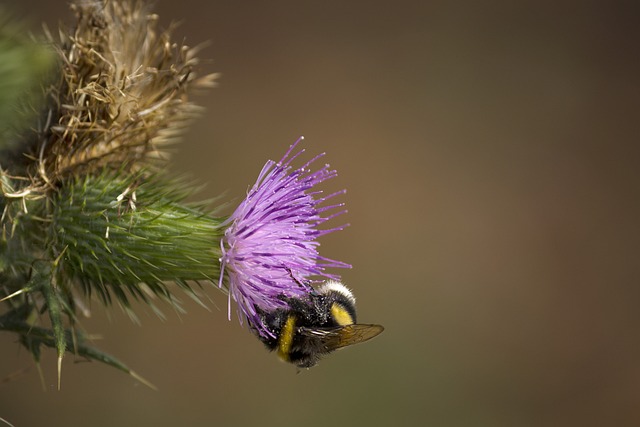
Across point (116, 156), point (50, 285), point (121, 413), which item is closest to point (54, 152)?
point (116, 156)

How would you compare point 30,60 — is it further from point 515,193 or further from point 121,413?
point 515,193

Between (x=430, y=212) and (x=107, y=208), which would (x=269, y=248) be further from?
(x=430, y=212)

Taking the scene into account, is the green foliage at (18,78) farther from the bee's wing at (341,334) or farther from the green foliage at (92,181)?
the bee's wing at (341,334)

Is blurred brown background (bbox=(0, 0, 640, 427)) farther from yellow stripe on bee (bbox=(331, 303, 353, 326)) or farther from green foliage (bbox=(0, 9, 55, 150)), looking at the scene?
yellow stripe on bee (bbox=(331, 303, 353, 326))

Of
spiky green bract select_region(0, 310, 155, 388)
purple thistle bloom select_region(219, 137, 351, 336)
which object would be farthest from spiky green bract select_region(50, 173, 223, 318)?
spiky green bract select_region(0, 310, 155, 388)

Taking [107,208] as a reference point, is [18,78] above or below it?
above

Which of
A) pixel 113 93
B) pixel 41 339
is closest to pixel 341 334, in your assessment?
pixel 41 339

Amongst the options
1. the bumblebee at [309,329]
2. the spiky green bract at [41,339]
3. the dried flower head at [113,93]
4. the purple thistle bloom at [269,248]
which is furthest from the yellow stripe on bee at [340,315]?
the dried flower head at [113,93]
